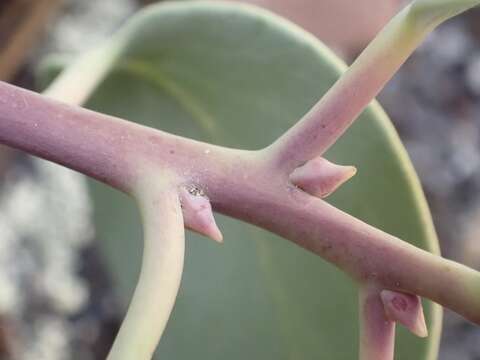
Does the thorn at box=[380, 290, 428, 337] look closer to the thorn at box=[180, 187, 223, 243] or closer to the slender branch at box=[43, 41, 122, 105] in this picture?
the thorn at box=[180, 187, 223, 243]

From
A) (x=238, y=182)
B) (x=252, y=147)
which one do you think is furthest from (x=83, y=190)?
(x=238, y=182)

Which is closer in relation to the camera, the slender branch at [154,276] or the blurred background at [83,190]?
the slender branch at [154,276]

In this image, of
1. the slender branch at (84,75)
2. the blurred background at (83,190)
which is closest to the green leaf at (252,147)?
the slender branch at (84,75)

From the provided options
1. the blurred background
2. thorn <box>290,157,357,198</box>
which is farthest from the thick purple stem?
the blurred background

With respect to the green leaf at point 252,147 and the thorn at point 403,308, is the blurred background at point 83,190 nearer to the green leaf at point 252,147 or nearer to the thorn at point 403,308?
the green leaf at point 252,147

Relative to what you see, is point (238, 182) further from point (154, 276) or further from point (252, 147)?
point (252, 147)

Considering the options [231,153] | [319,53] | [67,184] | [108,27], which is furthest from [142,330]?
[108,27]

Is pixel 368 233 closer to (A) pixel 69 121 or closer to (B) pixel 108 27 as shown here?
(A) pixel 69 121

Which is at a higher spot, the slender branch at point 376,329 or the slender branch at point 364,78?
the slender branch at point 364,78
